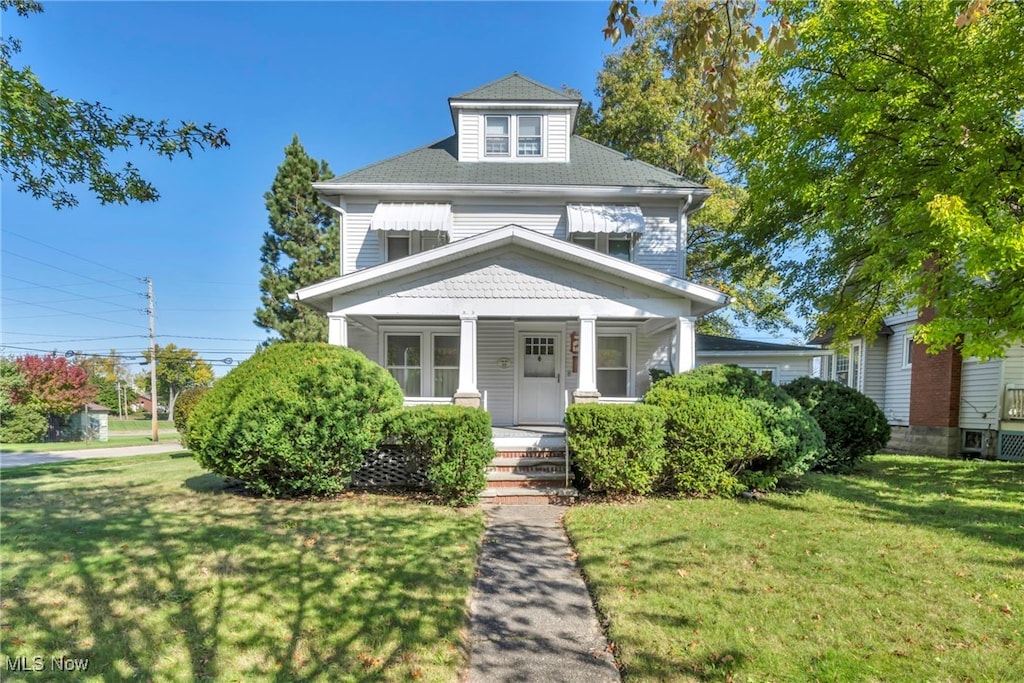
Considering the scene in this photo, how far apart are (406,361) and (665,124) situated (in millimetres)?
15345

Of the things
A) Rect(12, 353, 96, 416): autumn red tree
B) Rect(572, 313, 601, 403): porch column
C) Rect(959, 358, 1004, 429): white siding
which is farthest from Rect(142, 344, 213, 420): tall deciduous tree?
Rect(959, 358, 1004, 429): white siding

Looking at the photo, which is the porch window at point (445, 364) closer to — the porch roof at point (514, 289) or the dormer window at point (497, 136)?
the porch roof at point (514, 289)

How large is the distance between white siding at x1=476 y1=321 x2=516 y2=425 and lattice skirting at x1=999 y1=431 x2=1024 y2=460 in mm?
13050

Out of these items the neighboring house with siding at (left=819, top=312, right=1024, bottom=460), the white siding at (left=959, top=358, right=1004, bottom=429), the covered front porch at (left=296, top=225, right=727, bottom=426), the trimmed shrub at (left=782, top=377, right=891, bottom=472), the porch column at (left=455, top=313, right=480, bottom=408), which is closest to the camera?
Answer: the trimmed shrub at (left=782, top=377, right=891, bottom=472)

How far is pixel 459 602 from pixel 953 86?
10722mm

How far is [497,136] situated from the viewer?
1402 cm

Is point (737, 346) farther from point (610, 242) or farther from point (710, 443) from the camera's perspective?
point (710, 443)

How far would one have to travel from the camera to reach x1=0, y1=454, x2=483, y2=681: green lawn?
3.25 metres

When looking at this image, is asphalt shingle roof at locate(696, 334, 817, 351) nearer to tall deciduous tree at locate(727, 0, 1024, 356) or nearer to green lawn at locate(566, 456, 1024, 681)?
tall deciduous tree at locate(727, 0, 1024, 356)

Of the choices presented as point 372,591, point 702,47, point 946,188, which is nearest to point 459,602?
point 372,591

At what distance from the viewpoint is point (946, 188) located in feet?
27.4

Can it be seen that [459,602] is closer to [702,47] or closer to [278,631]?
[278,631]

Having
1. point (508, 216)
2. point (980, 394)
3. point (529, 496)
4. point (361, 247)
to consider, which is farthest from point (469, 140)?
point (980, 394)
